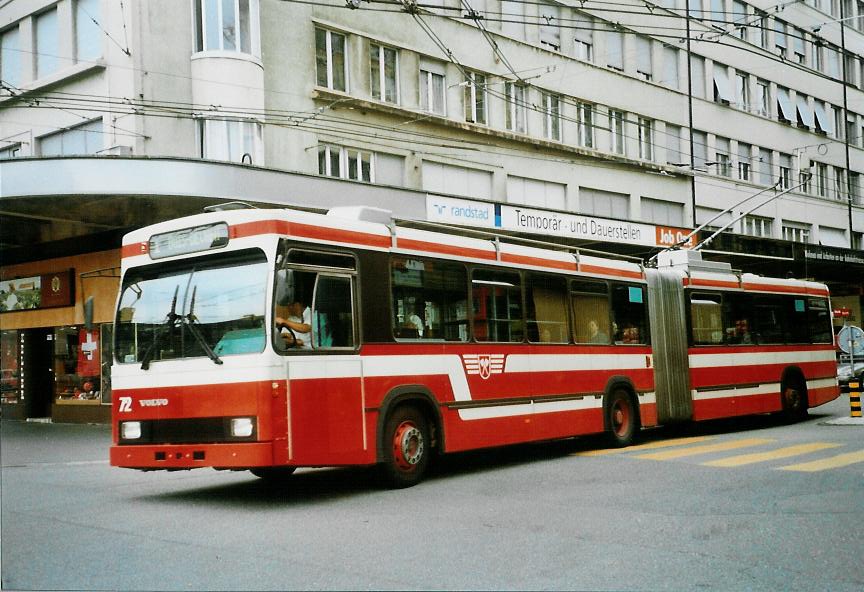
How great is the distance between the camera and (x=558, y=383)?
13.4 meters

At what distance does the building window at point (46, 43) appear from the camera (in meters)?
A: 22.0

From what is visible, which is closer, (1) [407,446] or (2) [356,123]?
(1) [407,446]

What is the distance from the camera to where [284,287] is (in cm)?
919

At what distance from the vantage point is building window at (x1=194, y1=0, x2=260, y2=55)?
71.4 feet

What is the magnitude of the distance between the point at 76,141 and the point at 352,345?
14.6 metres

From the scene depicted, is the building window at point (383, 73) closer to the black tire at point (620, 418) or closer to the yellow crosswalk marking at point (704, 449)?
the black tire at point (620, 418)

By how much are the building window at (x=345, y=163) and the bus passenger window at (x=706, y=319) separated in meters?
10.0

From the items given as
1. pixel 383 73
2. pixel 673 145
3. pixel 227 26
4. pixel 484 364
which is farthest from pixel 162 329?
pixel 673 145

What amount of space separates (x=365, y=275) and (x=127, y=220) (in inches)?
495

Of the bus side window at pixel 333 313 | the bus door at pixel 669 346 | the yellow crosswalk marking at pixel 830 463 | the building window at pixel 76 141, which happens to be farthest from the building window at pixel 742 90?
the bus side window at pixel 333 313

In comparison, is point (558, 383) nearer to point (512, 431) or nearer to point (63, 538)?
point (512, 431)

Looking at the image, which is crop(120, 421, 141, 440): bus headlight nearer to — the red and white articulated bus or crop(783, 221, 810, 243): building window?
the red and white articulated bus

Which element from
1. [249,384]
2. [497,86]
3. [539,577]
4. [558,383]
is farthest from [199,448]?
[497,86]

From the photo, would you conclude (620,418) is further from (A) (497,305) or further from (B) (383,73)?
(B) (383,73)
